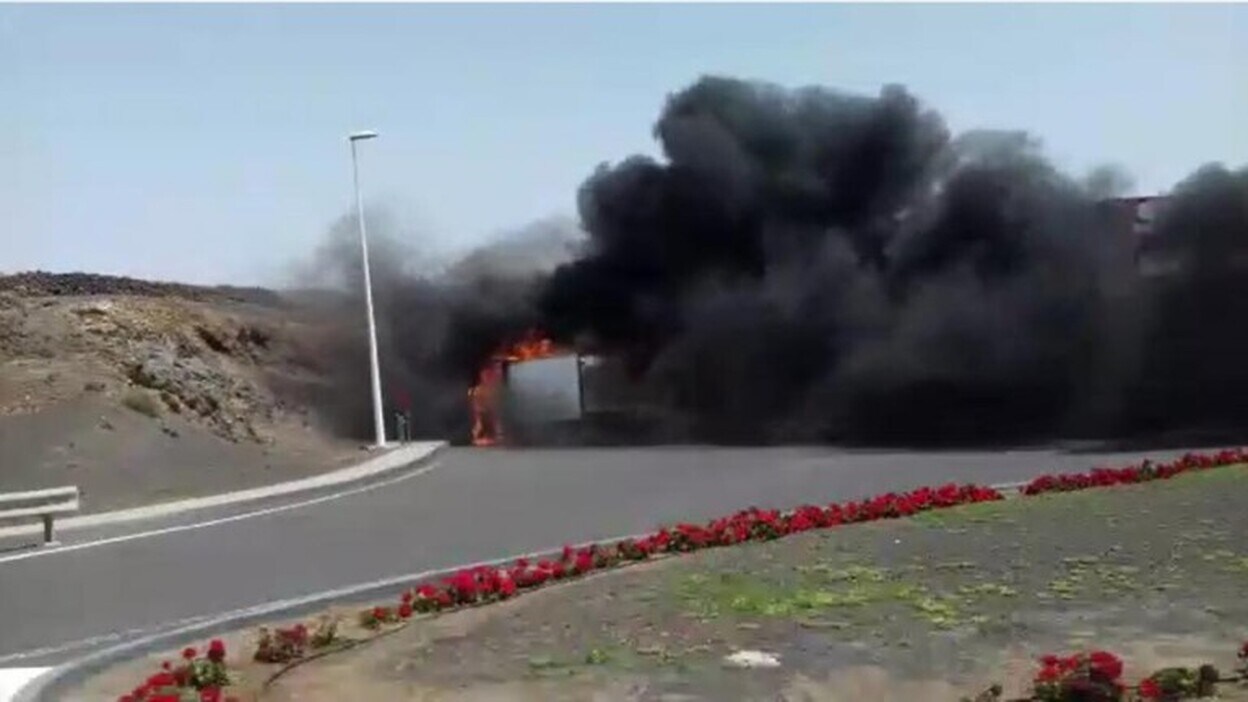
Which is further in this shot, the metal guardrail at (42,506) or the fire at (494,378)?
the fire at (494,378)

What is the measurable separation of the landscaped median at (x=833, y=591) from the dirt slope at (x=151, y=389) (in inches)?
404

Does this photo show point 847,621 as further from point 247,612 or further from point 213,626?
point 247,612

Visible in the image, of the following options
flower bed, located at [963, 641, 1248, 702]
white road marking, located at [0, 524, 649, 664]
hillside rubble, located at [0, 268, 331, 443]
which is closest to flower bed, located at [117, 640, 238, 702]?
white road marking, located at [0, 524, 649, 664]

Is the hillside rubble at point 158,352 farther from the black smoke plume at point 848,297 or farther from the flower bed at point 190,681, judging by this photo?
the flower bed at point 190,681

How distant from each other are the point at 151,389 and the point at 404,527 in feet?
55.7

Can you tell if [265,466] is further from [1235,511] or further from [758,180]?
[1235,511]

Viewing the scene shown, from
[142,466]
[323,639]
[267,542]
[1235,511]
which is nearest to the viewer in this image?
[323,639]

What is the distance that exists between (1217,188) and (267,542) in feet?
57.7

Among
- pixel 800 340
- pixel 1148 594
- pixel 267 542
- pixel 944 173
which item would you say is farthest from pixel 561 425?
pixel 1148 594

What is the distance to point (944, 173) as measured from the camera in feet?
101

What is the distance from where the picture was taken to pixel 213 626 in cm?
1000

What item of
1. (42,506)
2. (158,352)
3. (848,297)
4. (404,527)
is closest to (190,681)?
(404,527)

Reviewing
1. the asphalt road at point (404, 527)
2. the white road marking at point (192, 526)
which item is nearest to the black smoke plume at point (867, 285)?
the asphalt road at point (404, 527)

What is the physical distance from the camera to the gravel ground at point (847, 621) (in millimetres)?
7770
